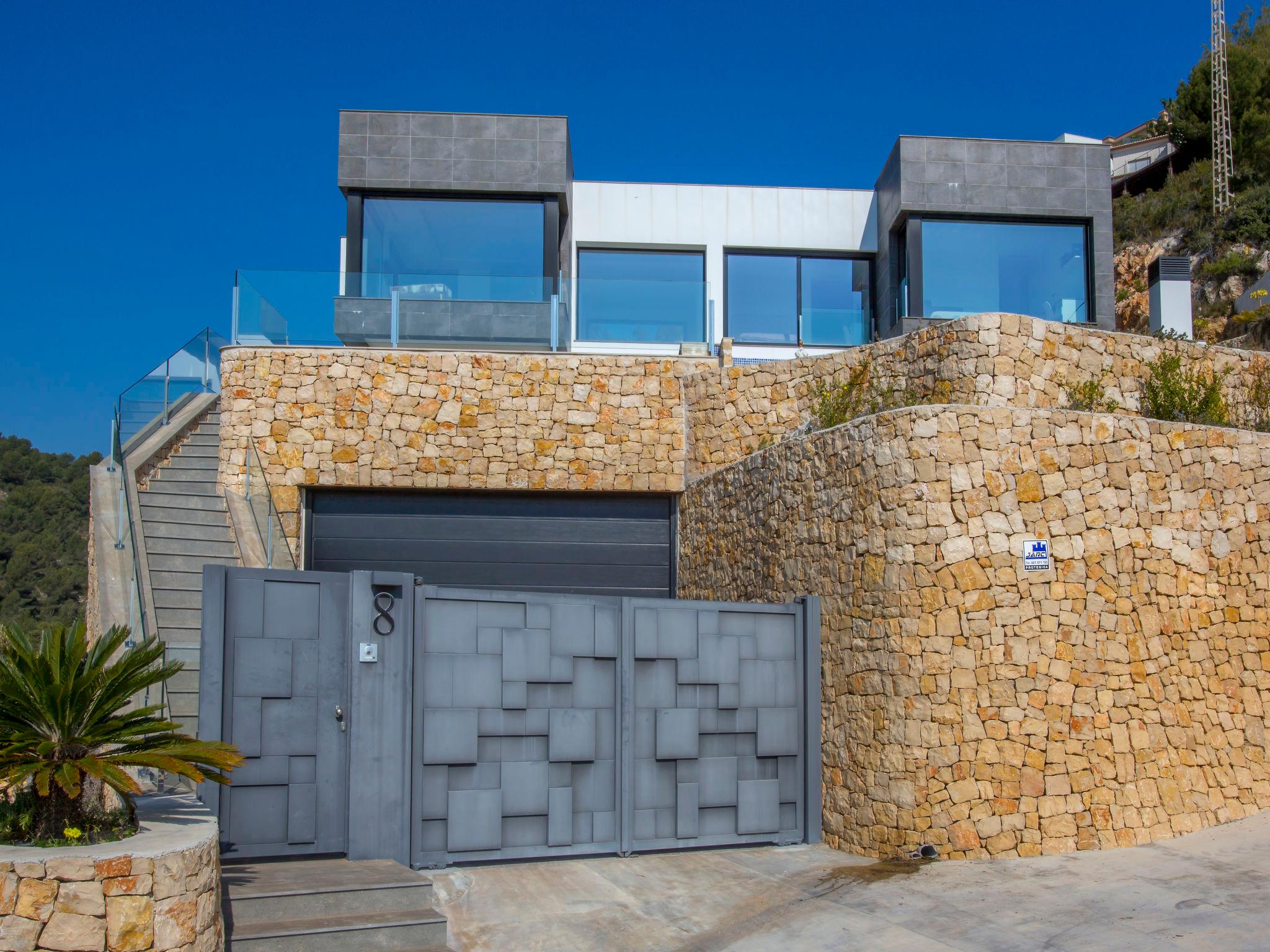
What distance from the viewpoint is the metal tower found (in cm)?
2959

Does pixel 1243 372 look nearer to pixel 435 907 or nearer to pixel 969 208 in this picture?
pixel 969 208

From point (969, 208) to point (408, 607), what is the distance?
46.4 ft

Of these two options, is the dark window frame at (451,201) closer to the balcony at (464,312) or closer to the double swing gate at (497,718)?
the balcony at (464,312)

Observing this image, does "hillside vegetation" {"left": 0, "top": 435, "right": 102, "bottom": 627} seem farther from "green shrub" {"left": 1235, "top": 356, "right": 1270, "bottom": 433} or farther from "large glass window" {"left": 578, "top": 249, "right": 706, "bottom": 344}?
"green shrub" {"left": 1235, "top": 356, "right": 1270, "bottom": 433}

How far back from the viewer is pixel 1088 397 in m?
10.7

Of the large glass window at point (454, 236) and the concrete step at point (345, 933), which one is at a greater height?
the large glass window at point (454, 236)

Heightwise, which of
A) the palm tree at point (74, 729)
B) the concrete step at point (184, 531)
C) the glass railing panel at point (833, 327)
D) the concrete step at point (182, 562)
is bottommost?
the palm tree at point (74, 729)

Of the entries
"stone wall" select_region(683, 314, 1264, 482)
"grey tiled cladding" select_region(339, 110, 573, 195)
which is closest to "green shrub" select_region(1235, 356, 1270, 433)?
"stone wall" select_region(683, 314, 1264, 482)

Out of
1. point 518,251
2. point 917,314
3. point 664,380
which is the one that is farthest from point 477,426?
point 917,314

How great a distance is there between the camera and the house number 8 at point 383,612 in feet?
25.7

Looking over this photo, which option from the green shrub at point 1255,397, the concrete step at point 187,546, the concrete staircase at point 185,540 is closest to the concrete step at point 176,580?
the concrete staircase at point 185,540

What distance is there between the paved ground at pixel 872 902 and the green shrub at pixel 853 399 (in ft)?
15.8

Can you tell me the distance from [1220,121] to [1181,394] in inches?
1010

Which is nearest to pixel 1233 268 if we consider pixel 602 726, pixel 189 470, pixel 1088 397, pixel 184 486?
pixel 1088 397
